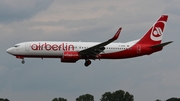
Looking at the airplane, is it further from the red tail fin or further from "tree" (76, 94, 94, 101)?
"tree" (76, 94, 94, 101)

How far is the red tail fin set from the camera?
4490 inches

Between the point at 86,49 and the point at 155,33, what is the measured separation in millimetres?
16347

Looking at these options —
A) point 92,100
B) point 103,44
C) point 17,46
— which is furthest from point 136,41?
point 92,100

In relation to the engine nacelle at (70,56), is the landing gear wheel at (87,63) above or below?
below

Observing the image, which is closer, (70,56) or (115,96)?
(70,56)

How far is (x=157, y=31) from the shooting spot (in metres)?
116

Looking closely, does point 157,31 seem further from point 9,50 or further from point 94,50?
point 9,50

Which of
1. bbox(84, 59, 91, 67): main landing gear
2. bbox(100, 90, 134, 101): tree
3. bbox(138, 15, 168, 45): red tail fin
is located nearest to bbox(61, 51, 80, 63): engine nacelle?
bbox(84, 59, 91, 67): main landing gear

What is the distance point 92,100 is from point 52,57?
46.0m

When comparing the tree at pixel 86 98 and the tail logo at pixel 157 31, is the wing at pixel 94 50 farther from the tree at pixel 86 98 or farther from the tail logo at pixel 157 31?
the tree at pixel 86 98

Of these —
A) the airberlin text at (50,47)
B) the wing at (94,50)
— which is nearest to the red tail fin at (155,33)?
the wing at (94,50)

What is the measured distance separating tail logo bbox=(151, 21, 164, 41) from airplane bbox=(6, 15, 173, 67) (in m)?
1.28

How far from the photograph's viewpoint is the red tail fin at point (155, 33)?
114m

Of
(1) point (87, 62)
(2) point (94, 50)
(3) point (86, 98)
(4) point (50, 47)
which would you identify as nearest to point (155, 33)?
(2) point (94, 50)
